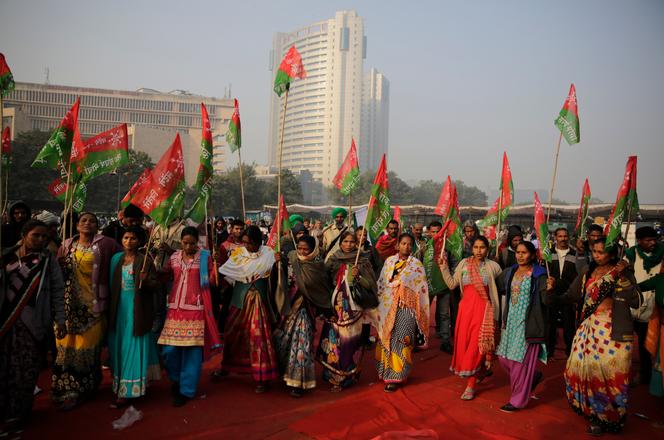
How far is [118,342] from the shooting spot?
489 cm

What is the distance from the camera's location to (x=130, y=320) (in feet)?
15.9

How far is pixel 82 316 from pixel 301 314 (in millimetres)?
2059

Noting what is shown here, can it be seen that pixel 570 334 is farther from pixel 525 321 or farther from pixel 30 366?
pixel 30 366

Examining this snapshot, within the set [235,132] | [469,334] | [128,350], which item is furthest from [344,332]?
[235,132]

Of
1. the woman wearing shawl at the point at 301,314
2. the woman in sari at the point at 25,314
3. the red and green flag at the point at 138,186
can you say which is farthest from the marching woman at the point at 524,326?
the woman in sari at the point at 25,314

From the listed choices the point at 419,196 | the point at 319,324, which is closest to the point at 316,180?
the point at 419,196

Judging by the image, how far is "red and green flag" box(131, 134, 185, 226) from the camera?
4.93m

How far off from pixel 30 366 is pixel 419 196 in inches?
4224

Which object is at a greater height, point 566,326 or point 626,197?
point 626,197

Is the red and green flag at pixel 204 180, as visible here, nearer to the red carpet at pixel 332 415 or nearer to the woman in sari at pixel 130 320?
the woman in sari at pixel 130 320

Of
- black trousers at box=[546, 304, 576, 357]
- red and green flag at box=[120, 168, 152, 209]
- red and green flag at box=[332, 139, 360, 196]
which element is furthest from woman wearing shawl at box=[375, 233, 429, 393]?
red and green flag at box=[120, 168, 152, 209]

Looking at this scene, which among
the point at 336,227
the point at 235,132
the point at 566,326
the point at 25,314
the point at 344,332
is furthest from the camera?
the point at 336,227

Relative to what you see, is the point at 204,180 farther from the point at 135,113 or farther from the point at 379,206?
the point at 135,113

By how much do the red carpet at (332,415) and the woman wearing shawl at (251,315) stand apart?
0.28 meters
